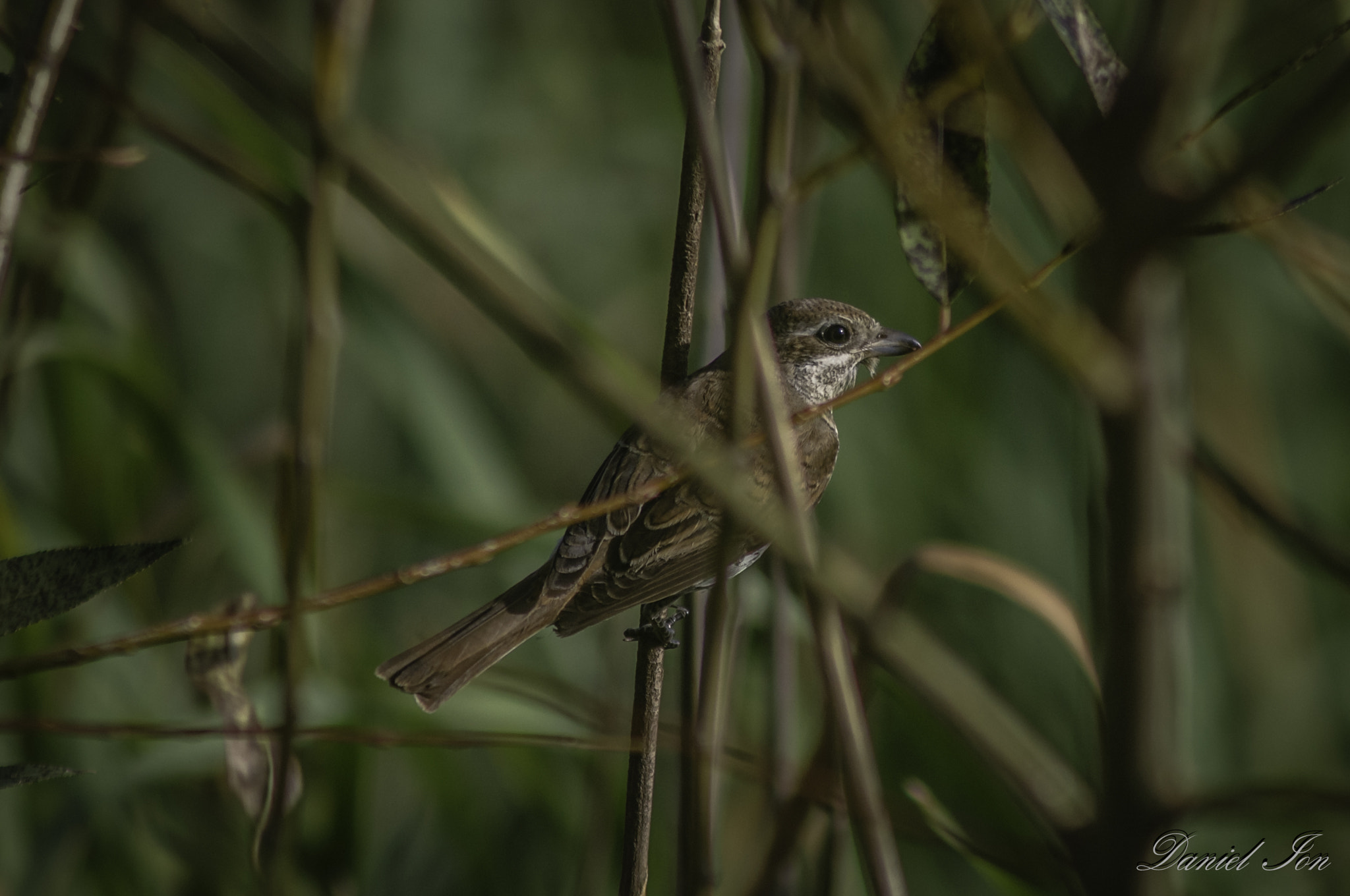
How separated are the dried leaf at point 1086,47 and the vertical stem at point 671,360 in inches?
15.3

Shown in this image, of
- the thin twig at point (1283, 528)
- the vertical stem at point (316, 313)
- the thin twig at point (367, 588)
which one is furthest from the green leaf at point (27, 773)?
the thin twig at point (1283, 528)

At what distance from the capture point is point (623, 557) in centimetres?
220

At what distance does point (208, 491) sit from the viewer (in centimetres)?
235

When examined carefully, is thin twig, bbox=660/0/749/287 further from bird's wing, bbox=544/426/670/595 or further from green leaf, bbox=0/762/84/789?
bird's wing, bbox=544/426/670/595

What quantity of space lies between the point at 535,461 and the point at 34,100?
2997 millimetres

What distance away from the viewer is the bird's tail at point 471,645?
6.15 feet

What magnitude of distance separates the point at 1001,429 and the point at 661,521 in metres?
1.51

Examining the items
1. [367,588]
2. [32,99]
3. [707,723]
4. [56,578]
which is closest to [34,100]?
[32,99]

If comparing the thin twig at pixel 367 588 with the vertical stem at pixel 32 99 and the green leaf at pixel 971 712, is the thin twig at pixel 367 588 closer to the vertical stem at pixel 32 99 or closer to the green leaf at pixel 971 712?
the green leaf at pixel 971 712

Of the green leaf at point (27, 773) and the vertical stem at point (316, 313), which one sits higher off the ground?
the vertical stem at point (316, 313)

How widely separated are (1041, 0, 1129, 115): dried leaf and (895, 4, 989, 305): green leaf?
0.12 metres

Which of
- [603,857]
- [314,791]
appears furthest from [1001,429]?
[314,791]

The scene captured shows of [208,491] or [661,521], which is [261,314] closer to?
[208,491]

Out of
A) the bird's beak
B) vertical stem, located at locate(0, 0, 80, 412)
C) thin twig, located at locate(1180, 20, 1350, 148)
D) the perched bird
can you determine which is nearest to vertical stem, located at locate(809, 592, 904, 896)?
thin twig, located at locate(1180, 20, 1350, 148)
